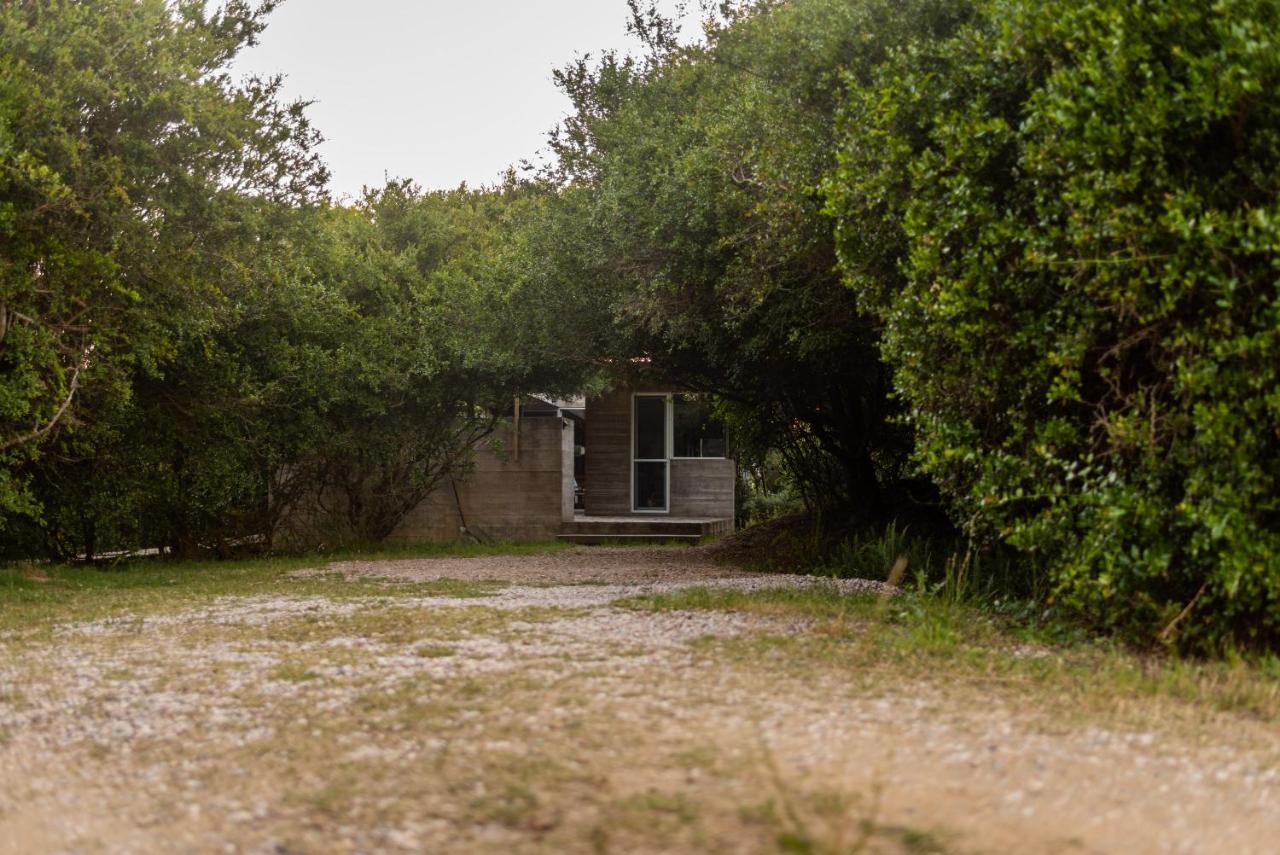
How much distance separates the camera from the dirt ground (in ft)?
10.3

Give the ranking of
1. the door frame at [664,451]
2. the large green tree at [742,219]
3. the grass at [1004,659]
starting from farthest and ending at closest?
the door frame at [664,451], the large green tree at [742,219], the grass at [1004,659]

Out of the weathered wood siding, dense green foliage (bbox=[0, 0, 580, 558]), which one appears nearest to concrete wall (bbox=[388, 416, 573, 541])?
dense green foliage (bbox=[0, 0, 580, 558])

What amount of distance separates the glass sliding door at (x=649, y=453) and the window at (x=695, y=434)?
0.26 m

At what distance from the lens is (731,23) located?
1127cm

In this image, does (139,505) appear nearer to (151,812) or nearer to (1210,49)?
(151,812)

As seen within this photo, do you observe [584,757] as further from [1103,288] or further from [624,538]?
[624,538]

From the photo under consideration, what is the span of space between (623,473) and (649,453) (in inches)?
25.6

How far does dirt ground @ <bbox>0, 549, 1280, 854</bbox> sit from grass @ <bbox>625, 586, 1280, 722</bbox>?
15 cm

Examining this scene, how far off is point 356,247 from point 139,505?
599 cm

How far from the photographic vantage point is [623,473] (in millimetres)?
21812

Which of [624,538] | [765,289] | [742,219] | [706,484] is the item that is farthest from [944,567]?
[706,484]

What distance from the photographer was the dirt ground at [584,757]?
10.3ft

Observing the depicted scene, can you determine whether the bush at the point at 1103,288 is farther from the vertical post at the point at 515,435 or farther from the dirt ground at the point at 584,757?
the vertical post at the point at 515,435

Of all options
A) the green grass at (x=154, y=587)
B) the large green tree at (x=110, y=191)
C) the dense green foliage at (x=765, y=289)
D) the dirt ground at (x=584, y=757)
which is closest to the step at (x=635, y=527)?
the dense green foliage at (x=765, y=289)
